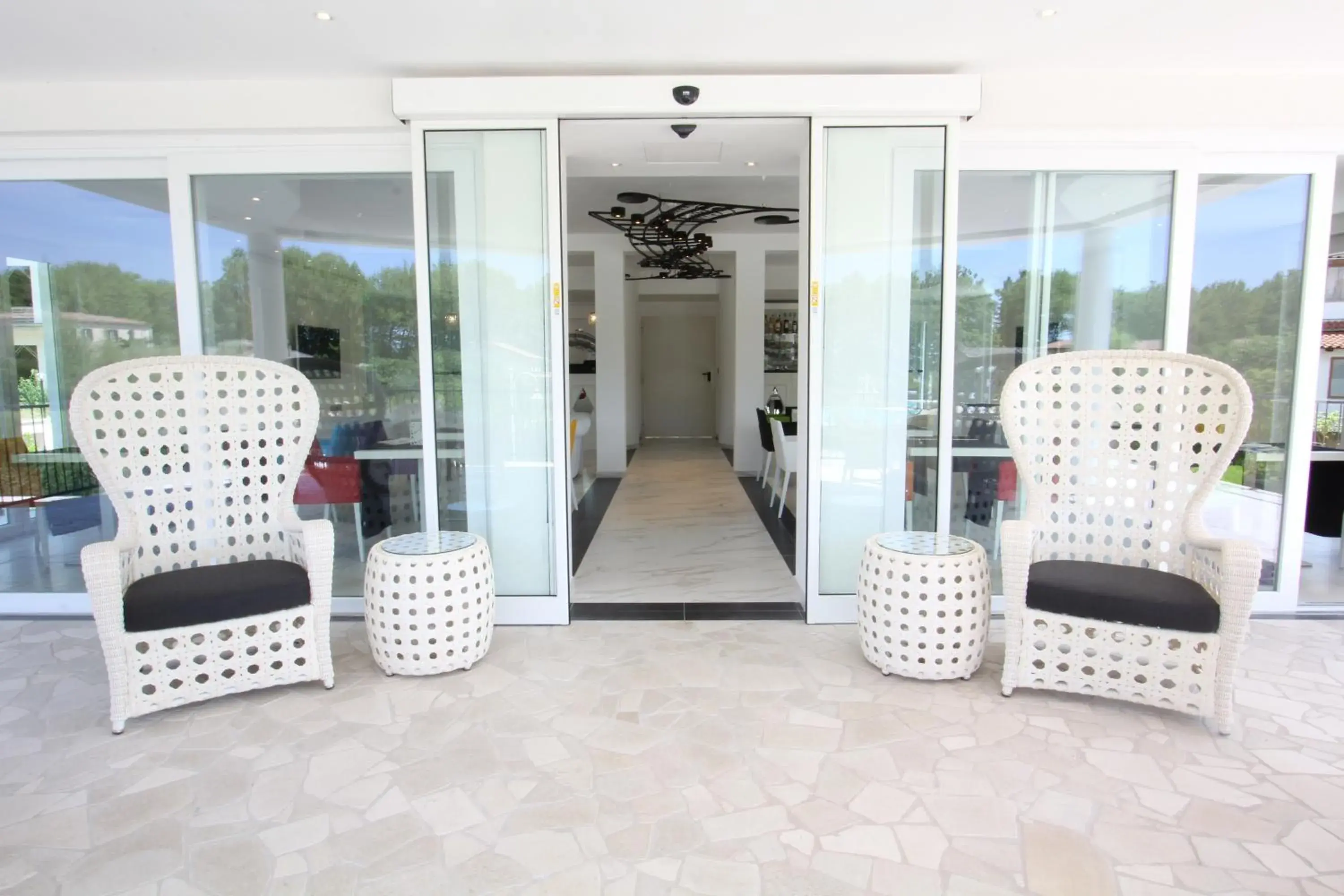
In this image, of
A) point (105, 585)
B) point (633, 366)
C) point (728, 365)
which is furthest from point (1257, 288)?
point (633, 366)

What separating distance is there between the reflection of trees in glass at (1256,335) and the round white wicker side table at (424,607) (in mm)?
4088

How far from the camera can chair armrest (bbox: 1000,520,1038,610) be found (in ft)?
9.62

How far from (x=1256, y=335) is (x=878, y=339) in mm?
2192

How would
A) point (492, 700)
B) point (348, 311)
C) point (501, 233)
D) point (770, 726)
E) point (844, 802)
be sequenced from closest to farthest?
point (844, 802) → point (770, 726) → point (492, 700) → point (501, 233) → point (348, 311)

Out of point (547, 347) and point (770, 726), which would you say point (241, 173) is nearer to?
point (547, 347)

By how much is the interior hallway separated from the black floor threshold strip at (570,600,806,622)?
2.3 inches

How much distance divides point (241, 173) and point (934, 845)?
4.48 m

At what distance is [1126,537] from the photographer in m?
3.24

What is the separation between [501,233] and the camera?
3.82 m

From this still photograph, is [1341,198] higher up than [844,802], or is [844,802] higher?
[1341,198]

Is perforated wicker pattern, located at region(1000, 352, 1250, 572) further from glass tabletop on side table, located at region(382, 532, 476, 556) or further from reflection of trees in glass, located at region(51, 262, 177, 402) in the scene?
reflection of trees in glass, located at region(51, 262, 177, 402)

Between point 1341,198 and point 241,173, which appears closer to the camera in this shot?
point 241,173

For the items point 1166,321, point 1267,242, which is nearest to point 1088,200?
point 1166,321

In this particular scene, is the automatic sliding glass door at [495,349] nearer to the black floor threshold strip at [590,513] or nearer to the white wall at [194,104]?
the white wall at [194,104]
